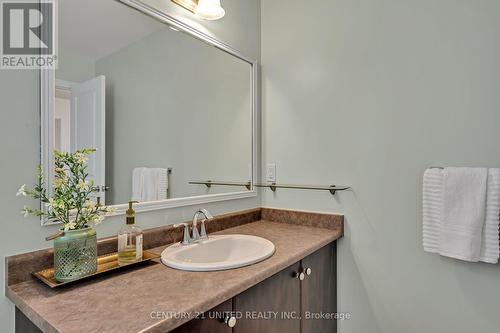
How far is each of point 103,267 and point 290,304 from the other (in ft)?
2.46

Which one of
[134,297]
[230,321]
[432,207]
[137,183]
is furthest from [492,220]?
[137,183]

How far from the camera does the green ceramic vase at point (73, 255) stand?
854 millimetres

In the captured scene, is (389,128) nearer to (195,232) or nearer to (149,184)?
(195,232)

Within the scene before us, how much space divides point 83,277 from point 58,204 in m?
0.24

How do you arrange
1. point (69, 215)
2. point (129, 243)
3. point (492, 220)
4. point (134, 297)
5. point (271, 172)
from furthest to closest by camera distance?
1. point (271, 172)
2. point (492, 220)
3. point (129, 243)
4. point (69, 215)
5. point (134, 297)

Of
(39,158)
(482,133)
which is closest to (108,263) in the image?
(39,158)

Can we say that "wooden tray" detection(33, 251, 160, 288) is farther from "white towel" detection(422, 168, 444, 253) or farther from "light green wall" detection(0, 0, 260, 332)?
"white towel" detection(422, 168, 444, 253)

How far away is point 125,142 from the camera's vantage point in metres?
1.21

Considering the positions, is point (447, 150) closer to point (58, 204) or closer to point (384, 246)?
point (384, 246)

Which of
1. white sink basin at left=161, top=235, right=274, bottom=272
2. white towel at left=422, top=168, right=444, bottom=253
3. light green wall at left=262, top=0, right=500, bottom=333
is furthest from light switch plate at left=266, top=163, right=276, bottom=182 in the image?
white towel at left=422, top=168, right=444, bottom=253

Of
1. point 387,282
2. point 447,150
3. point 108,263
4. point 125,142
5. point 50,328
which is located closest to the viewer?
point 50,328

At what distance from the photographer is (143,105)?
1.27 m

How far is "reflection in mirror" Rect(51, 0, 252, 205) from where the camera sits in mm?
1029

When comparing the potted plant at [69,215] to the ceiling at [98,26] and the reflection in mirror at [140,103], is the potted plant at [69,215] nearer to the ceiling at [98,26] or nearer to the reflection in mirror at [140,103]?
the reflection in mirror at [140,103]
